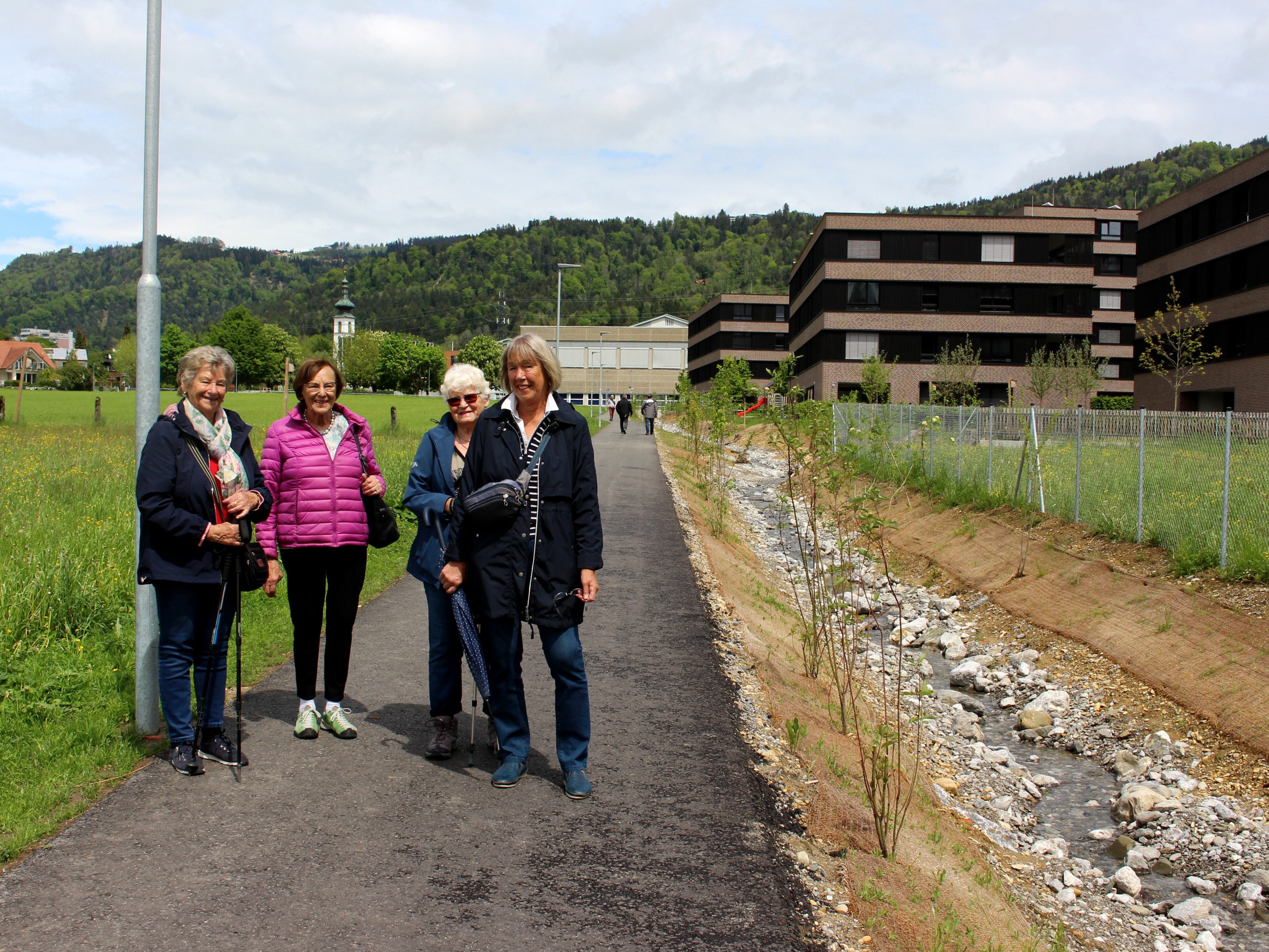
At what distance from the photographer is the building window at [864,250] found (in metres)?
61.3

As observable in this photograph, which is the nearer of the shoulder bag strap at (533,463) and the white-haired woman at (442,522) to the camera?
the shoulder bag strap at (533,463)

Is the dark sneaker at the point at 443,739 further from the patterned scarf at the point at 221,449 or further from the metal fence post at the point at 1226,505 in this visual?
the metal fence post at the point at 1226,505

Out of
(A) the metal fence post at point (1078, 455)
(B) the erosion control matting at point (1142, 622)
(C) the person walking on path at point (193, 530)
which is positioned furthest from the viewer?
(A) the metal fence post at point (1078, 455)

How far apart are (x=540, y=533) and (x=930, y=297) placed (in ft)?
199

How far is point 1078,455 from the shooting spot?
14.5 m

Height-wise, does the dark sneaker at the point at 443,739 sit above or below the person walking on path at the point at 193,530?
below

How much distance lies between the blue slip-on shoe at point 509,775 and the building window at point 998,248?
6202 centimetres

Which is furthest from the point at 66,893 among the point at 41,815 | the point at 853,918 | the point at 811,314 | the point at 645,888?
the point at 811,314

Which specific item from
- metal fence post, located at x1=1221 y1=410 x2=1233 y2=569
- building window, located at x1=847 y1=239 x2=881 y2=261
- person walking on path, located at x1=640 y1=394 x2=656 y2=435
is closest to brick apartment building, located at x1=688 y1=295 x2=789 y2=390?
building window, located at x1=847 y1=239 x2=881 y2=261

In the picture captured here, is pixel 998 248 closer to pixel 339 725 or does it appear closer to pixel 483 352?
pixel 339 725

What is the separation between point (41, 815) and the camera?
14.0ft

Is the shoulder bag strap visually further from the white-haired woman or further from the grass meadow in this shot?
the grass meadow

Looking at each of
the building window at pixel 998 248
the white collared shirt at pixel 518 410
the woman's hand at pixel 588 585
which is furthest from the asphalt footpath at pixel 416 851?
the building window at pixel 998 248

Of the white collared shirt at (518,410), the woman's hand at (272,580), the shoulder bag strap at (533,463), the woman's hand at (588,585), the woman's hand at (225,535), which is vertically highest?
the white collared shirt at (518,410)
